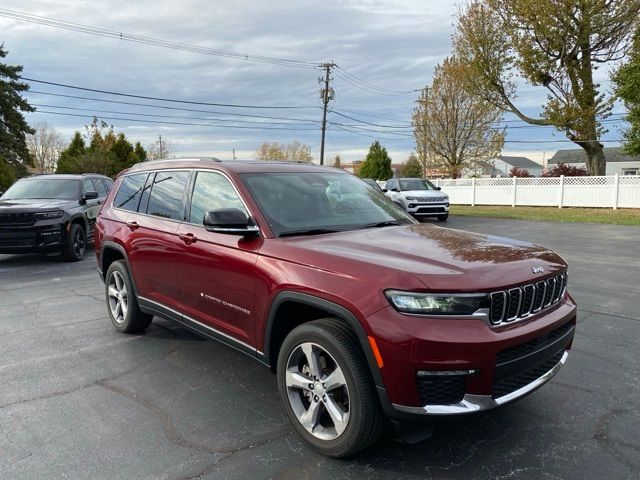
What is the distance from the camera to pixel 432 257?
2.90 meters

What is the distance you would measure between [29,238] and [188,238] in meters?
7.05

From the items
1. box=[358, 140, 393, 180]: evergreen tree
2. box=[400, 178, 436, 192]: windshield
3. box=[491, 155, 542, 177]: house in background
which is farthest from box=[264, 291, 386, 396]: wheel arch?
box=[491, 155, 542, 177]: house in background

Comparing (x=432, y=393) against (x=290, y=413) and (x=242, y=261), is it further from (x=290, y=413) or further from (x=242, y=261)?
(x=242, y=261)

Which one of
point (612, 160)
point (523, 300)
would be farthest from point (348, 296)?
point (612, 160)

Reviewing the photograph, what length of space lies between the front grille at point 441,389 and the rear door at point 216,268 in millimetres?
1308

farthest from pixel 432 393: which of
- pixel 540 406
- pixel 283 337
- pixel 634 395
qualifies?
pixel 634 395

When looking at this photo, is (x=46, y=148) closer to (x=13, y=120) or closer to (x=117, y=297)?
(x=13, y=120)

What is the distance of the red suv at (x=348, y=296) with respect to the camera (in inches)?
99.5

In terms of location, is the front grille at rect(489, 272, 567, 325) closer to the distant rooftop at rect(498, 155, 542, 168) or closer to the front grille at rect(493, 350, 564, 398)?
the front grille at rect(493, 350, 564, 398)

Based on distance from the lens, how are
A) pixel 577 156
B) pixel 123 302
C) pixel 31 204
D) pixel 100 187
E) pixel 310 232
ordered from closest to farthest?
pixel 310 232 → pixel 123 302 → pixel 31 204 → pixel 100 187 → pixel 577 156

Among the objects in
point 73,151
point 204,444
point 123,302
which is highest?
point 73,151

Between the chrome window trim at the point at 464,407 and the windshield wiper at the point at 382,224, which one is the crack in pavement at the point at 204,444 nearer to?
the chrome window trim at the point at 464,407

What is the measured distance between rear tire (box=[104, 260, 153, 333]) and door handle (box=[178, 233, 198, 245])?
4.17 ft

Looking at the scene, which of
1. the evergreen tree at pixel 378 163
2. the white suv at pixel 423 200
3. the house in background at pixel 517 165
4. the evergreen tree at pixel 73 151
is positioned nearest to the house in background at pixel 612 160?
the house in background at pixel 517 165
